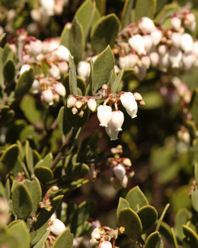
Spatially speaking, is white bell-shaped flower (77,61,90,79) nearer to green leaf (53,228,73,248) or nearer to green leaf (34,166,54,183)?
green leaf (34,166,54,183)

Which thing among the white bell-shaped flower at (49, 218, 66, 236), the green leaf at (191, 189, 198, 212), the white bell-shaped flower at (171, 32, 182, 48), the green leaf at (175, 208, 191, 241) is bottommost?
the green leaf at (175, 208, 191, 241)

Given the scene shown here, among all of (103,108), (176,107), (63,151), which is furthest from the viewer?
(176,107)

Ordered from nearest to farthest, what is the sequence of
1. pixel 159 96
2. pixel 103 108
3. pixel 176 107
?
1. pixel 103 108
2. pixel 176 107
3. pixel 159 96

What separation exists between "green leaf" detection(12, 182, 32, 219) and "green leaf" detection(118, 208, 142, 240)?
0.31 m

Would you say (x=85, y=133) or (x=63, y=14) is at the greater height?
(x=63, y=14)

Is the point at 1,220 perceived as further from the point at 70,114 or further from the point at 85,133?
the point at 85,133

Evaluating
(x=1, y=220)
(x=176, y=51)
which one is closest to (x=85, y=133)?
(x=176, y=51)

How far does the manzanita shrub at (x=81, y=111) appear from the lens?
141 cm

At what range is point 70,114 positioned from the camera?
150 centimetres

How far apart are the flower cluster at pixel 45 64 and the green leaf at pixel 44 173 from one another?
1.04 feet

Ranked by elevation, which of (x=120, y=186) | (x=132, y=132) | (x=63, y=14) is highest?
(x=63, y=14)

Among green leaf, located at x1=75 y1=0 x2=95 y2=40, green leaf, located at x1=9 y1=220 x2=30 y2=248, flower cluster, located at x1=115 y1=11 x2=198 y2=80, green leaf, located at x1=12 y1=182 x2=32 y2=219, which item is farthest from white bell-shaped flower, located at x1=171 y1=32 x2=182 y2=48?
green leaf, located at x1=9 y1=220 x2=30 y2=248

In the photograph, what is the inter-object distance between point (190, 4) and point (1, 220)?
176 centimetres

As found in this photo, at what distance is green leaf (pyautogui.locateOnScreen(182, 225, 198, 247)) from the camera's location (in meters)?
1.43
